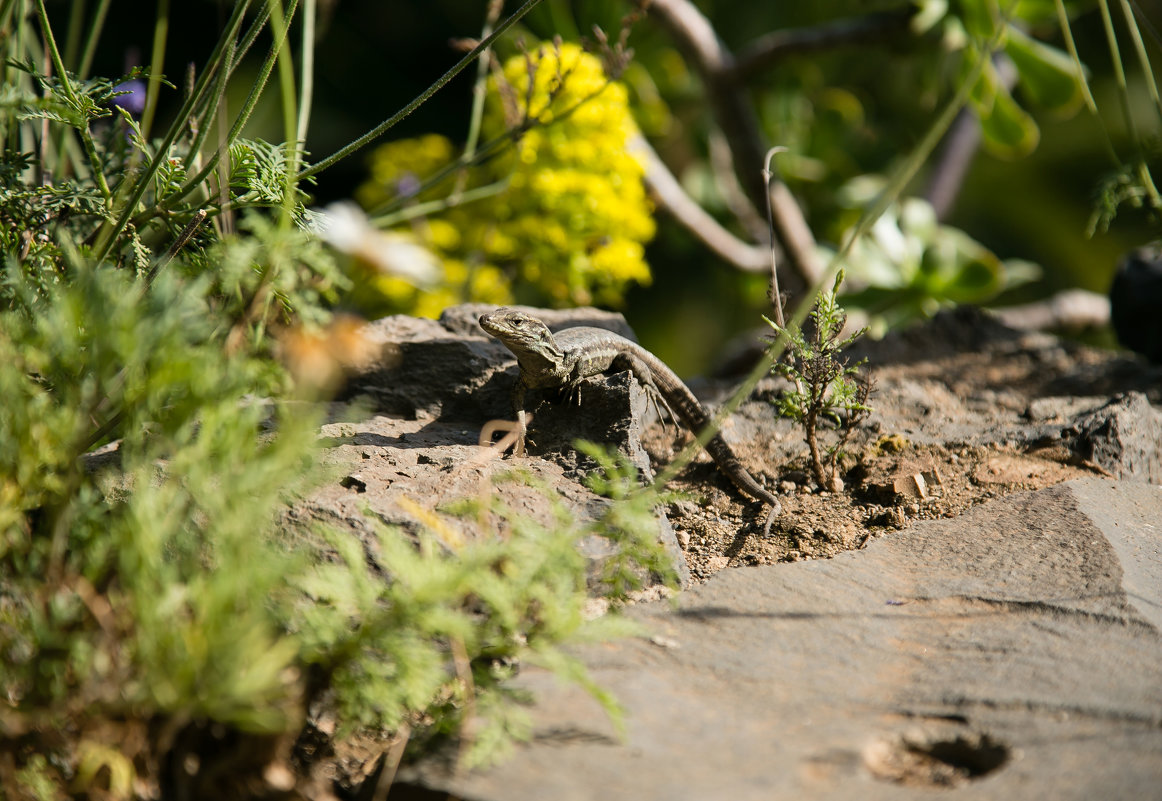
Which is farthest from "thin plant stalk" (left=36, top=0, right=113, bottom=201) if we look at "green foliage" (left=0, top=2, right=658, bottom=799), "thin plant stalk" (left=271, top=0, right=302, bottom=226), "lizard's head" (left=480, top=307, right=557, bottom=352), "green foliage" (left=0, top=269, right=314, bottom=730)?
"lizard's head" (left=480, top=307, right=557, bottom=352)

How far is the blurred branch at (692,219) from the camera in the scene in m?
5.36

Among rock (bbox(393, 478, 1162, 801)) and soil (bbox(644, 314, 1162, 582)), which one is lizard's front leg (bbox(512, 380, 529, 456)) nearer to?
soil (bbox(644, 314, 1162, 582))

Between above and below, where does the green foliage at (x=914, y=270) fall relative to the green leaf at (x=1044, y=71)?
below

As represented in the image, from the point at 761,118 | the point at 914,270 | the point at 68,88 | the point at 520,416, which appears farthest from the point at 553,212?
the point at 761,118

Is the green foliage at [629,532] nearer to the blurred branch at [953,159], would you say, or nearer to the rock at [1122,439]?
the rock at [1122,439]

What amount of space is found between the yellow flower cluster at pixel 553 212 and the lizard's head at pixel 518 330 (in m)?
1.11

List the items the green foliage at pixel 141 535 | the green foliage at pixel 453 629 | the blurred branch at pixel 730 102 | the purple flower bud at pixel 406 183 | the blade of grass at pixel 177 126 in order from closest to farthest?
the green foliage at pixel 141 535, the green foliage at pixel 453 629, the blade of grass at pixel 177 126, the purple flower bud at pixel 406 183, the blurred branch at pixel 730 102

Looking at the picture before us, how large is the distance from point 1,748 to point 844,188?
5712 millimetres

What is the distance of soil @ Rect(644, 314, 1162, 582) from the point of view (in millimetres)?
2707

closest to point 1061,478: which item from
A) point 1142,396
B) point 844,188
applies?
point 1142,396

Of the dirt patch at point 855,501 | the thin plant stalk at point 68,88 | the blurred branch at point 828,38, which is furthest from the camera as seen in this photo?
the blurred branch at point 828,38

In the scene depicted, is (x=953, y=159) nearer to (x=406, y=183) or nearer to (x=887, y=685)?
(x=406, y=183)

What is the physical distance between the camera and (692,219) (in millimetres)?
5566

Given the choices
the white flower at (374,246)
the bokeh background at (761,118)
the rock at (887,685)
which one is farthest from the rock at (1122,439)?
the bokeh background at (761,118)
